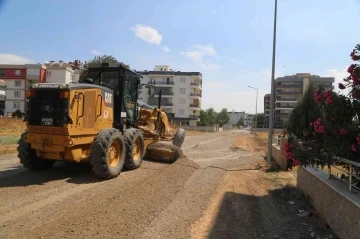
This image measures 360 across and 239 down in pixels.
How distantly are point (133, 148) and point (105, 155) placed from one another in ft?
6.80

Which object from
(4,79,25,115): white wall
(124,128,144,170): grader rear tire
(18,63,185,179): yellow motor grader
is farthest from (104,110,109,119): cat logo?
(4,79,25,115): white wall

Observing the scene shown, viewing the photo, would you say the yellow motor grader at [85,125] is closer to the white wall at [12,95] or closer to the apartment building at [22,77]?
the apartment building at [22,77]

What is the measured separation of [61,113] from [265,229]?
579cm

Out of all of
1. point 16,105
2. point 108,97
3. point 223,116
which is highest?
point 223,116

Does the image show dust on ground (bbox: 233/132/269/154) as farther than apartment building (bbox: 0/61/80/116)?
No

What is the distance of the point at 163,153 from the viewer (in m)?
13.5

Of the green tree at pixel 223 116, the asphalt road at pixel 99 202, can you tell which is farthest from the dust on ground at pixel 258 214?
the green tree at pixel 223 116

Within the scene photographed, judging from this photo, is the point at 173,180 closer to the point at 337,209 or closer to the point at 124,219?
the point at 124,219

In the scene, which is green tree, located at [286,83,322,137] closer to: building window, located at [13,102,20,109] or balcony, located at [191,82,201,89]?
building window, located at [13,102,20,109]

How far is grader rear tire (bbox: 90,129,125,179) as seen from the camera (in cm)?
912

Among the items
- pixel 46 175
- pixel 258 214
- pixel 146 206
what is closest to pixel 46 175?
pixel 46 175

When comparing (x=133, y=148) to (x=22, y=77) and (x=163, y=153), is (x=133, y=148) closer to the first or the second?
(x=163, y=153)

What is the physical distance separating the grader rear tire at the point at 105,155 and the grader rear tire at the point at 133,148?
65 centimetres

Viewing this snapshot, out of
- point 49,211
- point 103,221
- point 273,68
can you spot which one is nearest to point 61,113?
point 49,211
